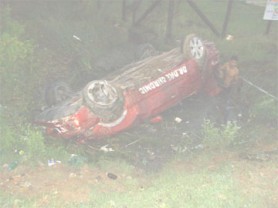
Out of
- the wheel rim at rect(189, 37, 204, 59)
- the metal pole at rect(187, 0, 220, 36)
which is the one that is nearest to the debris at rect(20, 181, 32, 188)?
the wheel rim at rect(189, 37, 204, 59)

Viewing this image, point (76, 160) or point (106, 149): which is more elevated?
point (76, 160)

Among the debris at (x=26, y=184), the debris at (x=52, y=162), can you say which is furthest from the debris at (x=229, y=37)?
the debris at (x=26, y=184)

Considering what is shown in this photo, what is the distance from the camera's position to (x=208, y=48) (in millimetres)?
8812

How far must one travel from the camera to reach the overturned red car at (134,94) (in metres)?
6.86

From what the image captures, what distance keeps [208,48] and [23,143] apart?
430 centimetres

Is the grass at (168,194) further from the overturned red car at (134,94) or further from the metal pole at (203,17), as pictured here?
the metal pole at (203,17)

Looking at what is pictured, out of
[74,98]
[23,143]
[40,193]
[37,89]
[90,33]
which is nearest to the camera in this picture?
[40,193]

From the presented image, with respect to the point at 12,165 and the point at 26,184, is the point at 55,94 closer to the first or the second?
the point at 12,165

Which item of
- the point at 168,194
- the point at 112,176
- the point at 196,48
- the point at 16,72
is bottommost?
the point at 112,176

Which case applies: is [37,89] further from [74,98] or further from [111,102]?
[111,102]

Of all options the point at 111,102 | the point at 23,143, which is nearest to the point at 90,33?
Answer: the point at 111,102

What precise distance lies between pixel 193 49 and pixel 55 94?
2819 mm

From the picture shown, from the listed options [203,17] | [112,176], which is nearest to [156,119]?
[112,176]

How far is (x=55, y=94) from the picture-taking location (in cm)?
789
